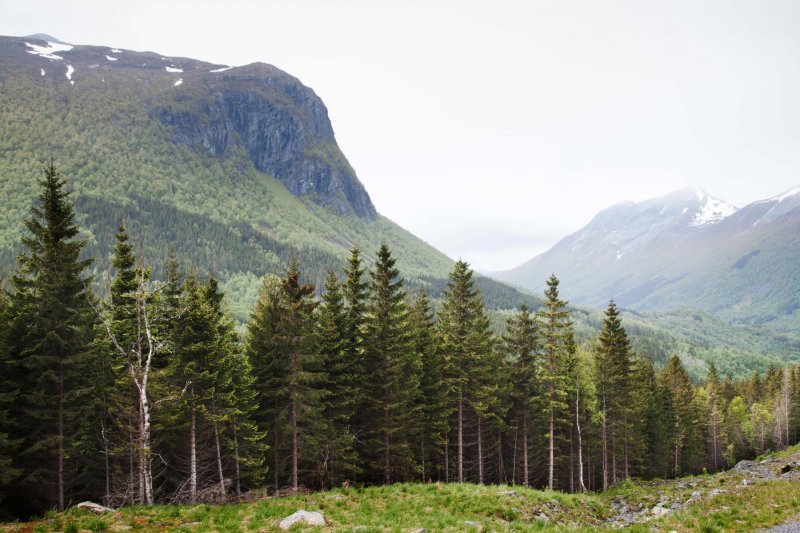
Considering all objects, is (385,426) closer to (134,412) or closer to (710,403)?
(134,412)

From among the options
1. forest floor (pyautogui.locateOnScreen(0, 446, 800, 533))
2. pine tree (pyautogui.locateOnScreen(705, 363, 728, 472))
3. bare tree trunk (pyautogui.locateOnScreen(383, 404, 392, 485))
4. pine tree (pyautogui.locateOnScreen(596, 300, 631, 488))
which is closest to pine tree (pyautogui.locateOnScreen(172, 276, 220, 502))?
forest floor (pyautogui.locateOnScreen(0, 446, 800, 533))

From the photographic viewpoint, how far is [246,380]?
28938 millimetres

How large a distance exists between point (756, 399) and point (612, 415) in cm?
8088

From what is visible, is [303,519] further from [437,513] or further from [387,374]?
[387,374]

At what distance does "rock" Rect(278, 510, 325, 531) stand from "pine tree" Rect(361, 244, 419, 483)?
43.4 feet

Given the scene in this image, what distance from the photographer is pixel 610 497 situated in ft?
116

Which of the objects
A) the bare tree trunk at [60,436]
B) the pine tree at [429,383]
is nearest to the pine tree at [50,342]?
the bare tree trunk at [60,436]

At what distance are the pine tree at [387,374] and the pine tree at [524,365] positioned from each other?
9.83 meters

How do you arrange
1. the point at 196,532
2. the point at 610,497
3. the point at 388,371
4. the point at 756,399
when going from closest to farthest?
the point at 196,532
the point at 388,371
the point at 610,497
the point at 756,399

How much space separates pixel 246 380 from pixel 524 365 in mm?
22770

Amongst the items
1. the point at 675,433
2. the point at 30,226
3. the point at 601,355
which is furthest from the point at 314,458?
the point at 675,433

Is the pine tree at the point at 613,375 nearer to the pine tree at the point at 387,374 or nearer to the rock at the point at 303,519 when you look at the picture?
the pine tree at the point at 387,374

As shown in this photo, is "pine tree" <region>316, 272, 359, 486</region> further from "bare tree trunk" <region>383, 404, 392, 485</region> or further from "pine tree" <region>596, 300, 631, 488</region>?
"pine tree" <region>596, 300, 631, 488</region>

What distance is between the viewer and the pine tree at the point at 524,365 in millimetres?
36969
